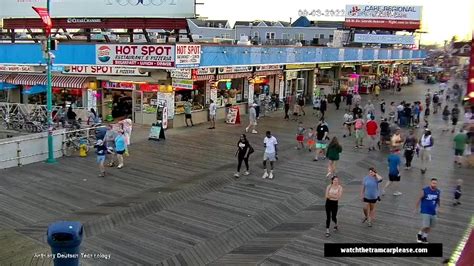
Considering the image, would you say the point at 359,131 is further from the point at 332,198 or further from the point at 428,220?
the point at 428,220

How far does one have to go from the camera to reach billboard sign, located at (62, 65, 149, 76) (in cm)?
2466

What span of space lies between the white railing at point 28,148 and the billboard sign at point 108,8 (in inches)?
391

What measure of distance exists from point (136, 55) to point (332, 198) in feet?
51.0

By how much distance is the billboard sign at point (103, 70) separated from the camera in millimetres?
24658

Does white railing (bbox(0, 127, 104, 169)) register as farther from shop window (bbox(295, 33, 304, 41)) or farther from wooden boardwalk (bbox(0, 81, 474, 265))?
shop window (bbox(295, 33, 304, 41))

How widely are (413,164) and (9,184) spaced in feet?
43.4

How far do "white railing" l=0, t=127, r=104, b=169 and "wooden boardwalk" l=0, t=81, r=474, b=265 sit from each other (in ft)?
1.45

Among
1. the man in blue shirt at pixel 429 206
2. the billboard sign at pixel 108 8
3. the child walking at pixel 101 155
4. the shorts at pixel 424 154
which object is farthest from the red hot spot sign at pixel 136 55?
the man in blue shirt at pixel 429 206

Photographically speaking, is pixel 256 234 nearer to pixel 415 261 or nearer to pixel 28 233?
pixel 415 261

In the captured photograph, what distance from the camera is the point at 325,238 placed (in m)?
10.7

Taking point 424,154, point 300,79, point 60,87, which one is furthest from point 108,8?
point 424,154

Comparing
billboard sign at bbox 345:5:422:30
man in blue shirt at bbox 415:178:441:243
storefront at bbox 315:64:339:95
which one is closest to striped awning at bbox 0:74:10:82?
storefront at bbox 315:64:339:95

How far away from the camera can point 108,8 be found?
27.2m

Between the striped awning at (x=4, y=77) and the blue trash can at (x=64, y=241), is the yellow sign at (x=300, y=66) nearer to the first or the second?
the striped awning at (x=4, y=77)
